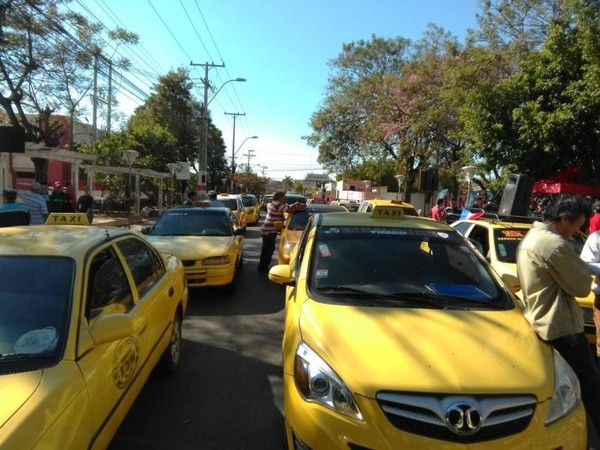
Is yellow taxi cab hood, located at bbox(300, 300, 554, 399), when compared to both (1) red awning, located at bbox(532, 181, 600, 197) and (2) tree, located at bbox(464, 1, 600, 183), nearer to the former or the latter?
(2) tree, located at bbox(464, 1, 600, 183)

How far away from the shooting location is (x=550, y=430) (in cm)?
258

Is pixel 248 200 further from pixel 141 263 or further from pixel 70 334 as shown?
pixel 70 334

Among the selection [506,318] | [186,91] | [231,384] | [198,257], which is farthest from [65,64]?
[186,91]

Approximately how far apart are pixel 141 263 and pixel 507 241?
16.2 feet

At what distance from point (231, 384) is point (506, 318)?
8.30 feet

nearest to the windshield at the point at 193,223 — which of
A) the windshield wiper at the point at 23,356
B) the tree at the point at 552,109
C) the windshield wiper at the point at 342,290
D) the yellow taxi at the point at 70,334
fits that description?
the yellow taxi at the point at 70,334

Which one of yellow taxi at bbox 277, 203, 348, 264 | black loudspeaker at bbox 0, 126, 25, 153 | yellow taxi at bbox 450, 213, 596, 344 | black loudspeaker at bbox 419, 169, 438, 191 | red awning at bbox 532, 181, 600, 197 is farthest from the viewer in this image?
red awning at bbox 532, 181, 600, 197

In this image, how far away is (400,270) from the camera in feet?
13.1

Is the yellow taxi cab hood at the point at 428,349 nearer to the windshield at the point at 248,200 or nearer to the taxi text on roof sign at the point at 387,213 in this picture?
the taxi text on roof sign at the point at 387,213

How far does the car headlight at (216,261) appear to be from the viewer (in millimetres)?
7992

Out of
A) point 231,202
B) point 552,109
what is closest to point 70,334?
point 552,109

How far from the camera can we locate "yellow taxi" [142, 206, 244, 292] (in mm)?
7961

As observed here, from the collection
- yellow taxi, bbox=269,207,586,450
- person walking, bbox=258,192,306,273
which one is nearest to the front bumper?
yellow taxi, bbox=269,207,586,450

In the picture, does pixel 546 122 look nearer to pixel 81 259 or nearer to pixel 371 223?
pixel 371 223
